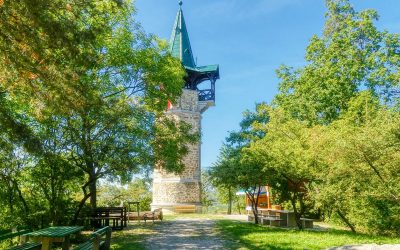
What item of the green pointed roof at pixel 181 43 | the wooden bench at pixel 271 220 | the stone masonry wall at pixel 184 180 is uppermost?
the green pointed roof at pixel 181 43

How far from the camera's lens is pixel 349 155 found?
10.7m

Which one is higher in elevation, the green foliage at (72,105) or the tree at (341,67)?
the tree at (341,67)

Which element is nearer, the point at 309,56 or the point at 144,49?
the point at 144,49

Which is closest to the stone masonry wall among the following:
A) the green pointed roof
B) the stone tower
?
the stone tower

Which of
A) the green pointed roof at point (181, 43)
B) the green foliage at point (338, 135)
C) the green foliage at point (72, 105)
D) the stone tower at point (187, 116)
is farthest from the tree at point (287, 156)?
the green pointed roof at point (181, 43)

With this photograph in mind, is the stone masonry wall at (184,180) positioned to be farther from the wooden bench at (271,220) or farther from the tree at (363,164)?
the tree at (363,164)

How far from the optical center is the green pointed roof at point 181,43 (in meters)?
30.7

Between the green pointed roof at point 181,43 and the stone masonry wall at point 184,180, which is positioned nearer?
the stone masonry wall at point 184,180

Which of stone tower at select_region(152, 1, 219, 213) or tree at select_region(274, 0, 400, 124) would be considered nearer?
tree at select_region(274, 0, 400, 124)

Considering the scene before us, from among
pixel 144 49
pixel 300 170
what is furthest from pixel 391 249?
pixel 144 49

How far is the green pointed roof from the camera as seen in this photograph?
30.7 m

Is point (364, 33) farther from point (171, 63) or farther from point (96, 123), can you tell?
point (96, 123)

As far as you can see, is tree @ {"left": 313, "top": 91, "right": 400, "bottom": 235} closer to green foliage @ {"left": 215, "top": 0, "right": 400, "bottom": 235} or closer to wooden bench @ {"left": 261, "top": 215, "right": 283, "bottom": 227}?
green foliage @ {"left": 215, "top": 0, "right": 400, "bottom": 235}

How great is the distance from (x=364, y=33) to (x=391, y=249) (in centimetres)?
1708
